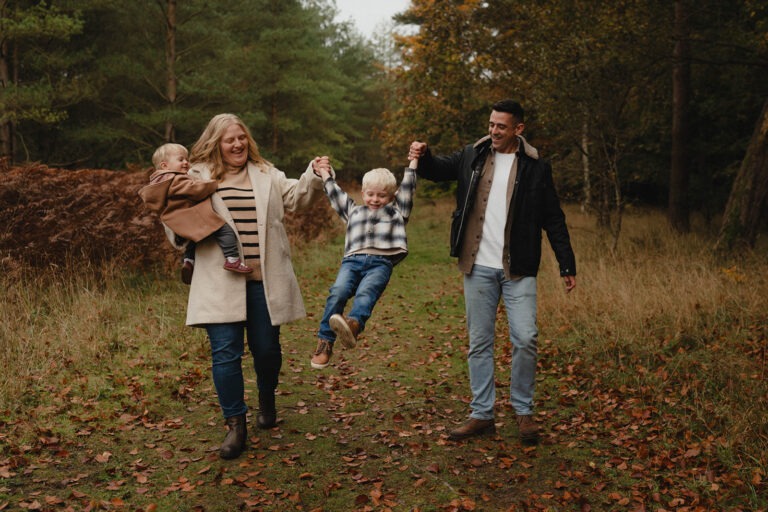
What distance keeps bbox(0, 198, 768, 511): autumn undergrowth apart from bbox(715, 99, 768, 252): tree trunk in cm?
74

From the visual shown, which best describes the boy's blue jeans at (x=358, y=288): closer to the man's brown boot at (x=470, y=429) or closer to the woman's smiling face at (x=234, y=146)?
the woman's smiling face at (x=234, y=146)

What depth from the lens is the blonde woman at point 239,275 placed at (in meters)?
4.25

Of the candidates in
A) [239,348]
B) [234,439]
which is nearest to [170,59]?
[239,348]

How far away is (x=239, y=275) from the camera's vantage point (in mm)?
4293

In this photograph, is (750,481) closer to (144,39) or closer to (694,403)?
(694,403)

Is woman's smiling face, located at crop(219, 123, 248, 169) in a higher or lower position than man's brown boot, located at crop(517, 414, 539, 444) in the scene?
higher

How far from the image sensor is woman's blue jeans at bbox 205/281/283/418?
4.30 m

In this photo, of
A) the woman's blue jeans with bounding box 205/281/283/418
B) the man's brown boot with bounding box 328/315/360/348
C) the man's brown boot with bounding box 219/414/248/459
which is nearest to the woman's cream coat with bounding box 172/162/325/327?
the woman's blue jeans with bounding box 205/281/283/418

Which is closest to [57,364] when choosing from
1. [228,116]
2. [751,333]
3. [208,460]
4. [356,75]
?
[208,460]

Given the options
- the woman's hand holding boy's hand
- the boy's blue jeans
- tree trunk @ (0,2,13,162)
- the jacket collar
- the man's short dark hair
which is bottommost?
the boy's blue jeans

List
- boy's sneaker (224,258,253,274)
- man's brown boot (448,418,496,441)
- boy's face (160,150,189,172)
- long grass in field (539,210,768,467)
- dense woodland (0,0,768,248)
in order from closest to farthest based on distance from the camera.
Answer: boy's sneaker (224,258,253,274) → boy's face (160,150,189,172) → man's brown boot (448,418,496,441) → long grass in field (539,210,768,467) → dense woodland (0,0,768,248)

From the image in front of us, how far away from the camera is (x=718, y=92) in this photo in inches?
635

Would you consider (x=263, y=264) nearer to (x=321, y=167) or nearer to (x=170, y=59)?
(x=321, y=167)

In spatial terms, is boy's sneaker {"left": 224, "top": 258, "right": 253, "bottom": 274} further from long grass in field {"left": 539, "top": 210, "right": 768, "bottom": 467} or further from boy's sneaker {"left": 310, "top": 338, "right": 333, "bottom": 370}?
long grass in field {"left": 539, "top": 210, "right": 768, "bottom": 467}
